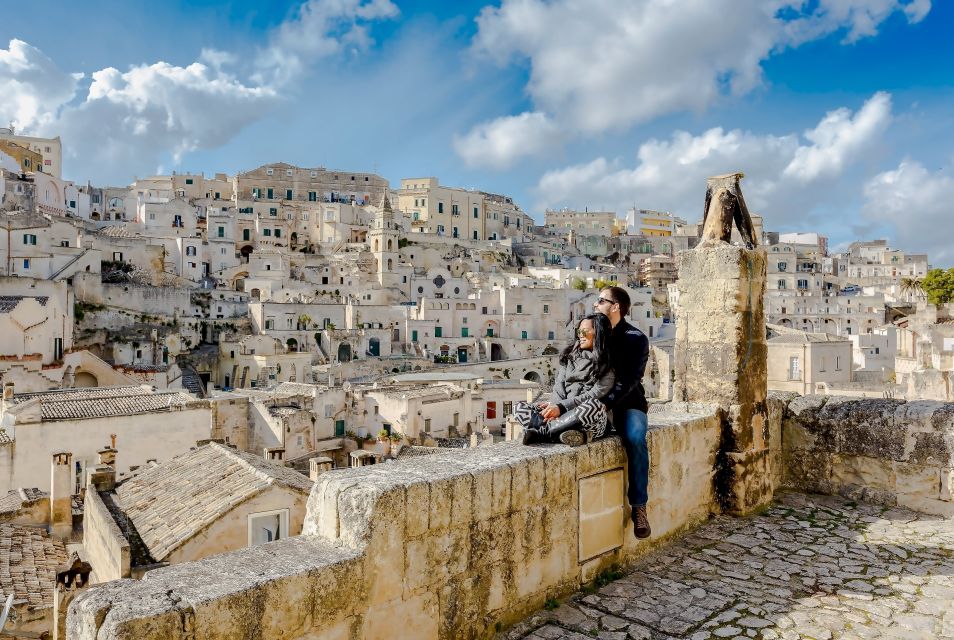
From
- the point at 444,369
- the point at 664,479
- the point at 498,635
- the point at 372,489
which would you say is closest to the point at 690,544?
the point at 664,479

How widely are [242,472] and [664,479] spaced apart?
962 cm

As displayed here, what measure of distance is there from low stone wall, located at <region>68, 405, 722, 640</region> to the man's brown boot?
0.29 ft

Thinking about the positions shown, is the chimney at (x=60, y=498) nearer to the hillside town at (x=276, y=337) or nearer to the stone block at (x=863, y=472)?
the hillside town at (x=276, y=337)

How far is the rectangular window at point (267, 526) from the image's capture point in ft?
36.4

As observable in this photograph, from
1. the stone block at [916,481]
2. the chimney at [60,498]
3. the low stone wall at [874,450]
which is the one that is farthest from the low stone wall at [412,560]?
the chimney at [60,498]

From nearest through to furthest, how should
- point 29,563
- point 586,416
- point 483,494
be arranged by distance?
point 483,494 → point 586,416 → point 29,563

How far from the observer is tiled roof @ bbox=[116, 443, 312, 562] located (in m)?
10.8

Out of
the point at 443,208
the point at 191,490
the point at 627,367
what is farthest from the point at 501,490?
the point at 443,208

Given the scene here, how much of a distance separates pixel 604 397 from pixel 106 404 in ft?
61.4

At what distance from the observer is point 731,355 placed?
605cm

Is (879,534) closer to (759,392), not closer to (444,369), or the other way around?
(759,392)

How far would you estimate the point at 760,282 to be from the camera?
627cm

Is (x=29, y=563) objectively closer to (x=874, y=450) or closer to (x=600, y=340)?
(x=600, y=340)

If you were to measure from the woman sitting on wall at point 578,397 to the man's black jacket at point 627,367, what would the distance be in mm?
88
